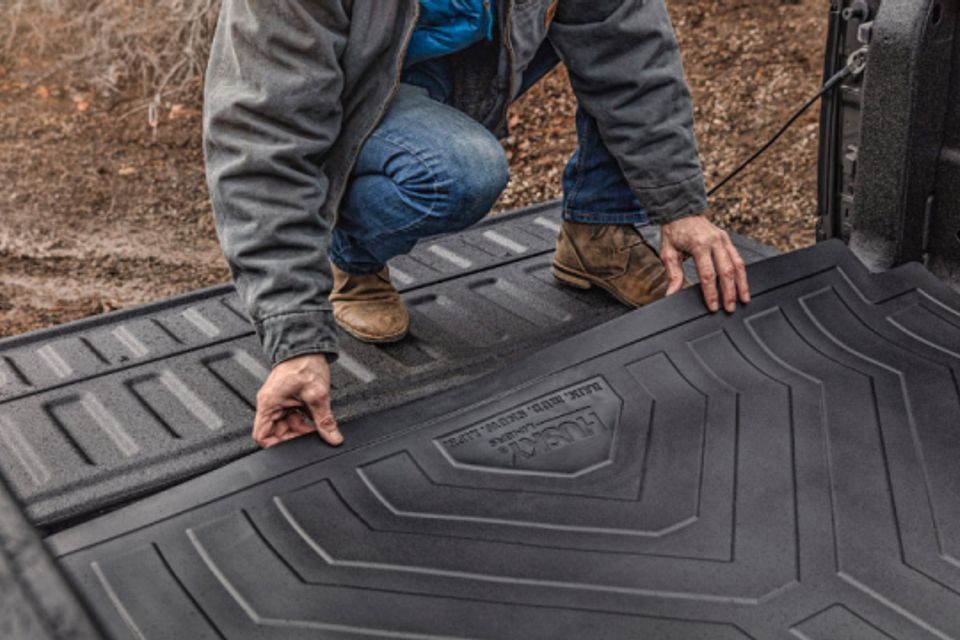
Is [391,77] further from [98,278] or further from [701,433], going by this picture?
[98,278]

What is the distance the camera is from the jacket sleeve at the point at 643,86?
213cm

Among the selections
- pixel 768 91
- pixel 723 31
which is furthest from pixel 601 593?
pixel 723 31

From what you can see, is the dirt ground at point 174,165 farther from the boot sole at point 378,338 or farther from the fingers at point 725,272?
the fingers at point 725,272

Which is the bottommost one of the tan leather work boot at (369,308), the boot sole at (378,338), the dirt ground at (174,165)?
the dirt ground at (174,165)

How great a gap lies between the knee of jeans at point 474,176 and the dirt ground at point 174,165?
1417 millimetres

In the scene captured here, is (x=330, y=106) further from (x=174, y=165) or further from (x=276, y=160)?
(x=174, y=165)

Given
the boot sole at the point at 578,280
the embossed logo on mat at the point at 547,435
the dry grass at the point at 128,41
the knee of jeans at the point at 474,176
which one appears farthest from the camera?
the dry grass at the point at 128,41

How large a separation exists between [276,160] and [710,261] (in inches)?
30.9

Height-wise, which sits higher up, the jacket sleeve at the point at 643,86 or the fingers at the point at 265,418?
the jacket sleeve at the point at 643,86

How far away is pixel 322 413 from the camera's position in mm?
1708

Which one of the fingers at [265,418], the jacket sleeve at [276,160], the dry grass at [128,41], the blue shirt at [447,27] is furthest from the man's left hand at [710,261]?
the dry grass at [128,41]

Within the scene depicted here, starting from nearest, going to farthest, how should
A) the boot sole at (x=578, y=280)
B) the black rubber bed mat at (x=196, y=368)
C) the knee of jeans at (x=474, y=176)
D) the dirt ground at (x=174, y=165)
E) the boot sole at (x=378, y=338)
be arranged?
the black rubber bed mat at (x=196, y=368)
the knee of jeans at (x=474, y=176)
the boot sole at (x=378, y=338)
the boot sole at (x=578, y=280)
the dirt ground at (x=174, y=165)

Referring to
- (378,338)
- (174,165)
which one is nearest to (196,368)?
(378,338)

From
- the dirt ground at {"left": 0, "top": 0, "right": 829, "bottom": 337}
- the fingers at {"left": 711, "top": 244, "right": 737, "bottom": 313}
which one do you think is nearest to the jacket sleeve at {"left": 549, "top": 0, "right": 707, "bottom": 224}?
the fingers at {"left": 711, "top": 244, "right": 737, "bottom": 313}
